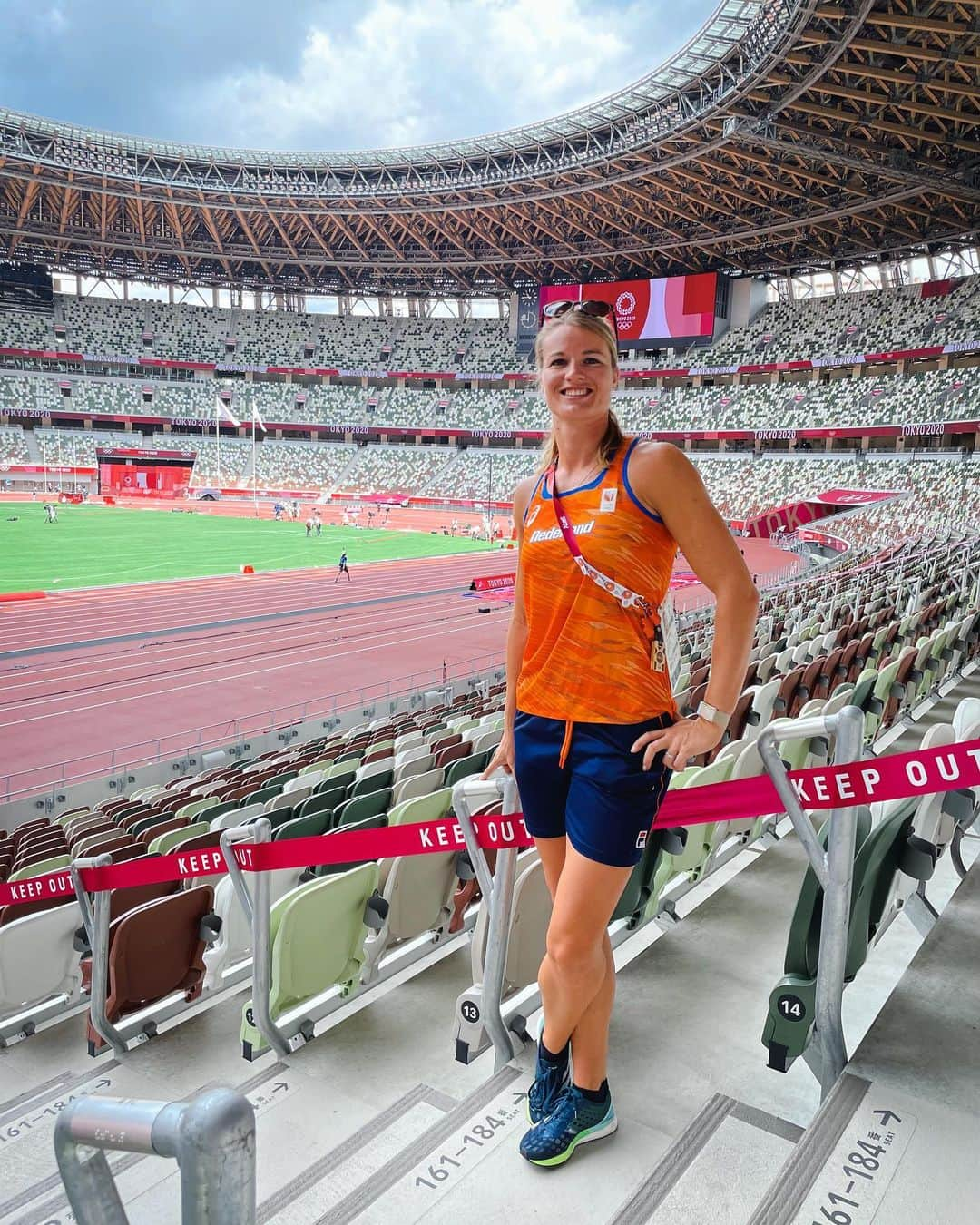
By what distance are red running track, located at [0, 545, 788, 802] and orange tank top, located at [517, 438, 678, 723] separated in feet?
36.3

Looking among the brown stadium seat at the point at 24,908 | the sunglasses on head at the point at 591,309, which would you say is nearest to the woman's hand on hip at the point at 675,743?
the sunglasses on head at the point at 591,309

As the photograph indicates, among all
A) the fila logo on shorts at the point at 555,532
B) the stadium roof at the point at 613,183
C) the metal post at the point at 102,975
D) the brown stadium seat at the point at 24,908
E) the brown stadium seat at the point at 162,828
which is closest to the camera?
the fila logo on shorts at the point at 555,532

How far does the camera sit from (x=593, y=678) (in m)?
2.42

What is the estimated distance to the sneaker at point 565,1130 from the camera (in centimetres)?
248

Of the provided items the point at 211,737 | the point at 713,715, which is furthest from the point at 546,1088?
the point at 211,737

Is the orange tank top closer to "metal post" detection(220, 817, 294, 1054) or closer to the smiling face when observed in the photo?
the smiling face

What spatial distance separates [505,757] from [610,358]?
1.32 meters

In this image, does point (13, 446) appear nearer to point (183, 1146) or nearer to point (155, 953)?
point (155, 953)

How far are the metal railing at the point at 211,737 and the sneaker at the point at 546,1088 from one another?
1064cm

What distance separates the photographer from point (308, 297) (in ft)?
283

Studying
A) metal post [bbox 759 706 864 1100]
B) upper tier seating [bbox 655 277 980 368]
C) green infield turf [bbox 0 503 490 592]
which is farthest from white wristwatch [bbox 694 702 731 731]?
upper tier seating [bbox 655 277 980 368]

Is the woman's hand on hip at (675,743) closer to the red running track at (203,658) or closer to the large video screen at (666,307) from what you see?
the red running track at (203,658)

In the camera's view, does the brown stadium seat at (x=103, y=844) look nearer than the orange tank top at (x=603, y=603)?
No

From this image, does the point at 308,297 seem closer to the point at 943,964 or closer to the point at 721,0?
the point at 721,0
